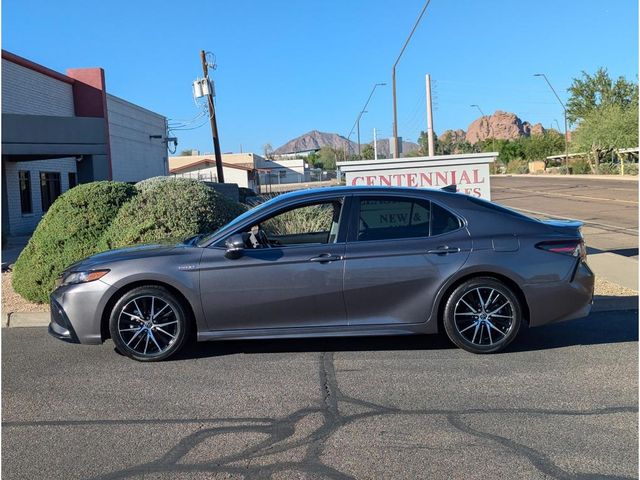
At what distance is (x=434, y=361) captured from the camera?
229 inches

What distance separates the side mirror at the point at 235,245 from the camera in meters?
5.77

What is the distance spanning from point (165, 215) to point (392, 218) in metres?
4.02

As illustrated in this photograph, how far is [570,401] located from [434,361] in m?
1.35

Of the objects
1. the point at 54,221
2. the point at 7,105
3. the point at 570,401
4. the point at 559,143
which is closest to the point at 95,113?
the point at 7,105

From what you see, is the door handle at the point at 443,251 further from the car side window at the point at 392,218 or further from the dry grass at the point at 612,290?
the dry grass at the point at 612,290

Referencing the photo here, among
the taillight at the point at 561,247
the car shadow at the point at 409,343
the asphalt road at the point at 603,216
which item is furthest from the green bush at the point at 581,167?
the taillight at the point at 561,247

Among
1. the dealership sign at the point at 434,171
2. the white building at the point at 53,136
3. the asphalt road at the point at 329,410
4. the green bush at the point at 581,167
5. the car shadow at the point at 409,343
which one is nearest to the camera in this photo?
the asphalt road at the point at 329,410

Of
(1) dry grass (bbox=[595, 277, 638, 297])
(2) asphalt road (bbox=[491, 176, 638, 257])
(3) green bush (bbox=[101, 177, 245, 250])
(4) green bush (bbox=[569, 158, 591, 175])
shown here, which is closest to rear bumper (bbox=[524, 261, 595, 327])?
(1) dry grass (bbox=[595, 277, 638, 297])

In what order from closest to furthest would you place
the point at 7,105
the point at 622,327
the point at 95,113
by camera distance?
1. the point at 622,327
2. the point at 7,105
3. the point at 95,113

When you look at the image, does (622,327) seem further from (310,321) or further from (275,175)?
(275,175)

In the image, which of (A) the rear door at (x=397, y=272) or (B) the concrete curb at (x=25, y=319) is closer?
(A) the rear door at (x=397, y=272)

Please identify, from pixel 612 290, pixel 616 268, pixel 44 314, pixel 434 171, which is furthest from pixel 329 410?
pixel 434 171

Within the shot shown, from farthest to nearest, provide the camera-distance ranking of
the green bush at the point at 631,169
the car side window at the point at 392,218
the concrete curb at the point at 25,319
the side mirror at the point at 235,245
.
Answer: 1. the green bush at the point at 631,169
2. the concrete curb at the point at 25,319
3. the car side window at the point at 392,218
4. the side mirror at the point at 235,245

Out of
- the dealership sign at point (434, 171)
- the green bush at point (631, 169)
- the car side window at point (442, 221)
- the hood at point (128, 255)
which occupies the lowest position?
the hood at point (128, 255)
